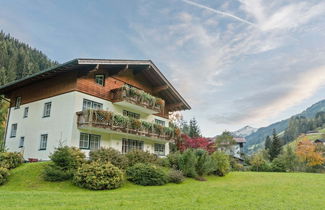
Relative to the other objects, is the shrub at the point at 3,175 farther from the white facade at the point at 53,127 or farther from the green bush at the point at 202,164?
the green bush at the point at 202,164

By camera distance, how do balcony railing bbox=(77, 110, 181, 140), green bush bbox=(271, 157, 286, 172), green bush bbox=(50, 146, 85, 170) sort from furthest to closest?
green bush bbox=(271, 157, 286, 172) → balcony railing bbox=(77, 110, 181, 140) → green bush bbox=(50, 146, 85, 170)

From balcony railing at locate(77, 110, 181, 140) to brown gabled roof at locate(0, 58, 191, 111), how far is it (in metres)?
3.66

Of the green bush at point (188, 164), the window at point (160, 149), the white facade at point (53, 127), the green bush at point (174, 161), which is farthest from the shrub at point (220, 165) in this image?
the white facade at point (53, 127)

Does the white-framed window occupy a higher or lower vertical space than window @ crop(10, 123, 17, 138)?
lower

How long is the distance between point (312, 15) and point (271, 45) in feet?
13.5

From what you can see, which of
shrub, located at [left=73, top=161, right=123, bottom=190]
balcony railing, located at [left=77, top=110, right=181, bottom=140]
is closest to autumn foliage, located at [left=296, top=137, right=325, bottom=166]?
balcony railing, located at [left=77, top=110, right=181, bottom=140]

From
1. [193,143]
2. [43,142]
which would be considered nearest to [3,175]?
[43,142]

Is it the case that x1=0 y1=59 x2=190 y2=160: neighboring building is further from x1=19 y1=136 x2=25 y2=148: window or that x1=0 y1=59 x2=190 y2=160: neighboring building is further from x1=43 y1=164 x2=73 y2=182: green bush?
x1=43 y1=164 x2=73 y2=182: green bush

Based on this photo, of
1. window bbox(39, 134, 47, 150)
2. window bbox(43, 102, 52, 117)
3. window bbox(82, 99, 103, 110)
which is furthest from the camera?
window bbox(43, 102, 52, 117)

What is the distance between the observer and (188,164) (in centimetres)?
1798

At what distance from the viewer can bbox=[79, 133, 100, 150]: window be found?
18.8 m

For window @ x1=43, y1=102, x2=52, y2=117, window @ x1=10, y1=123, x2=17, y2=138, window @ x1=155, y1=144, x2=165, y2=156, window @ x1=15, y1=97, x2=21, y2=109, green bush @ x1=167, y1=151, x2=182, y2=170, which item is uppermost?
window @ x1=15, y1=97, x2=21, y2=109

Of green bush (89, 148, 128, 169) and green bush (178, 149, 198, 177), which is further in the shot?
green bush (178, 149, 198, 177)

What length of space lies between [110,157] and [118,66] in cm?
894
